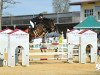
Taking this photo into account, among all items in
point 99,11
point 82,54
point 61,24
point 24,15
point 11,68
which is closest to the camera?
point 11,68

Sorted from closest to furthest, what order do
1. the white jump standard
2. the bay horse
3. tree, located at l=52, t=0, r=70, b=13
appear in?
the white jump standard < the bay horse < tree, located at l=52, t=0, r=70, b=13

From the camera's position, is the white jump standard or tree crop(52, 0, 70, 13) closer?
the white jump standard

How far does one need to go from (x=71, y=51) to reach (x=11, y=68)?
182 inches

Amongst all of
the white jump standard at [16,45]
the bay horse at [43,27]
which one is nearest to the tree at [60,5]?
the bay horse at [43,27]

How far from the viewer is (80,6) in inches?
1986

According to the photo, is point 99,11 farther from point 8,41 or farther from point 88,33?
point 8,41

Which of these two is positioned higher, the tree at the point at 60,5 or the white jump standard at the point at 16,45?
the tree at the point at 60,5

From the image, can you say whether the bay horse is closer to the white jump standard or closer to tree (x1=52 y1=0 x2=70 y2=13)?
the white jump standard

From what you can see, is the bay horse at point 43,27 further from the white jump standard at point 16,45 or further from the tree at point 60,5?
the tree at point 60,5

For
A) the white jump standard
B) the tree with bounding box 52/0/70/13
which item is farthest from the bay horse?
the tree with bounding box 52/0/70/13

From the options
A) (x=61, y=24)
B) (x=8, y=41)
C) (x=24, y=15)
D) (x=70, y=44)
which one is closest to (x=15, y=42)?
(x=8, y=41)

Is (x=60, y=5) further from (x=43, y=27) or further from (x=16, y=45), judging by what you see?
(x=16, y=45)

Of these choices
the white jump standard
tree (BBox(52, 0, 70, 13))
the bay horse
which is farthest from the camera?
tree (BBox(52, 0, 70, 13))

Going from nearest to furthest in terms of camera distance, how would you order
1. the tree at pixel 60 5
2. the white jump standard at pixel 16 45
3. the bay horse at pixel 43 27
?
the white jump standard at pixel 16 45
the bay horse at pixel 43 27
the tree at pixel 60 5
